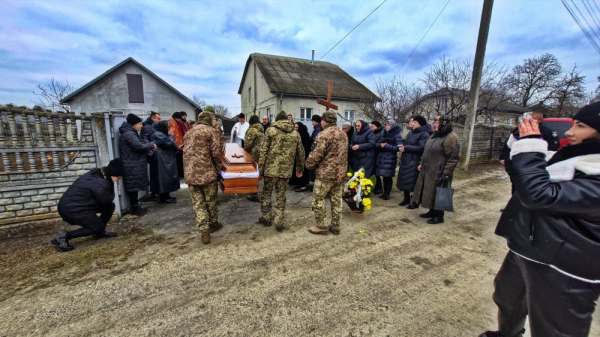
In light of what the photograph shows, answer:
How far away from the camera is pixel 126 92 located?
1777cm

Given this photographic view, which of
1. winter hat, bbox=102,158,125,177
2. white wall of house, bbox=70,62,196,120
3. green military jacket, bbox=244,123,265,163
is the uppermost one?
white wall of house, bbox=70,62,196,120

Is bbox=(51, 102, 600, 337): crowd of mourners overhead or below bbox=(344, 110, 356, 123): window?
below

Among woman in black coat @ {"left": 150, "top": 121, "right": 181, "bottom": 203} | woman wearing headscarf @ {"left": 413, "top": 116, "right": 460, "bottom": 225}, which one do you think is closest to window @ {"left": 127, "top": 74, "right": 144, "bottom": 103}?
woman in black coat @ {"left": 150, "top": 121, "right": 181, "bottom": 203}

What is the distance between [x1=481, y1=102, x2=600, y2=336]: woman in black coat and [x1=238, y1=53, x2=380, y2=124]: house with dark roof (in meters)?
13.2

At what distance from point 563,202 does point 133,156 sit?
5245 millimetres

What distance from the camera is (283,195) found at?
390 cm

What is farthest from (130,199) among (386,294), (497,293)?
(497,293)

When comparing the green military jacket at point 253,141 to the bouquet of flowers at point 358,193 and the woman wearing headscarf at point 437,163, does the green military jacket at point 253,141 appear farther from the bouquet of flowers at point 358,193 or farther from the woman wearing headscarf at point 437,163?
the woman wearing headscarf at point 437,163

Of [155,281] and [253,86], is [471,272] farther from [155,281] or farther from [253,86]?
[253,86]

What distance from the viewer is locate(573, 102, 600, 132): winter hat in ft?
4.31

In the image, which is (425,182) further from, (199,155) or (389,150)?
(199,155)

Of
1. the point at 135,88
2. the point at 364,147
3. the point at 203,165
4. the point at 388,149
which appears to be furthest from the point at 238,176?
the point at 135,88

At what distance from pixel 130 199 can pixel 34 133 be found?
5.25 feet

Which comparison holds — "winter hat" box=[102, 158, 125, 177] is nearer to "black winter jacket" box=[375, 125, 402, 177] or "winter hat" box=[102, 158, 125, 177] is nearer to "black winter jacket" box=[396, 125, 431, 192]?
"black winter jacket" box=[375, 125, 402, 177]
